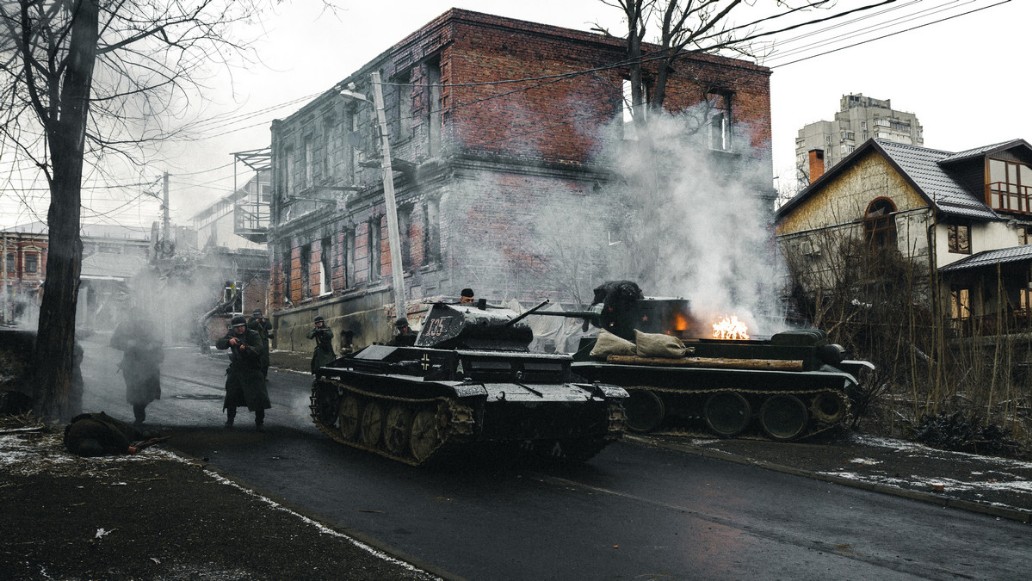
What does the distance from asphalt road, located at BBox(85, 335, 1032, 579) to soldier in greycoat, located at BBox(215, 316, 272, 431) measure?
0.60 m

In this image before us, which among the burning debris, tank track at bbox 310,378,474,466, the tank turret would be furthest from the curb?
tank track at bbox 310,378,474,466

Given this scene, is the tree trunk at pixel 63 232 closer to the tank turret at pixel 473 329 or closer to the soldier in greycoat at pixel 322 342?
the tank turret at pixel 473 329

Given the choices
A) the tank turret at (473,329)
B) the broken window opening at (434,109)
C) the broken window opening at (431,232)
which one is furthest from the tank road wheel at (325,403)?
the broken window opening at (434,109)

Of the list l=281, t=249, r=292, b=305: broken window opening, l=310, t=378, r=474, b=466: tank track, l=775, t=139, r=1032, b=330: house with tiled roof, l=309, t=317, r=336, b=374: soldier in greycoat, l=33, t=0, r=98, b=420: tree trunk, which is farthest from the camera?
l=281, t=249, r=292, b=305: broken window opening

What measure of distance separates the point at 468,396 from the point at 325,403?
3.78 metres

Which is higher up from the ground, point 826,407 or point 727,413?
point 826,407

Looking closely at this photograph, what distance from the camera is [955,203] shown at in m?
30.9

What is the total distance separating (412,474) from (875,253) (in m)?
13.3

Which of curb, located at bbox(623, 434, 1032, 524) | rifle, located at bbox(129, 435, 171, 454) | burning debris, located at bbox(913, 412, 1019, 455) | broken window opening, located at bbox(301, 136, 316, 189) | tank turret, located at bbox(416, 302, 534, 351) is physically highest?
broken window opening, located at bbox(301, 136, 316, 189)

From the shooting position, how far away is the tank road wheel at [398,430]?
10.0 meters

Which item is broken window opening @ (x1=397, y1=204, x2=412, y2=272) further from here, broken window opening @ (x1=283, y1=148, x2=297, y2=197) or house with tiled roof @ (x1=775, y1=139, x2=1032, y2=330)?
house with tiled roof @ (x1=775, y1=139, x2=1032, y2=330)

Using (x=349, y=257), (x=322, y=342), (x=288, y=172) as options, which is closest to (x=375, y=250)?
(x=349, y=257)

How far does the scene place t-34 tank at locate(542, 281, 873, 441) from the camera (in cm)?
1272

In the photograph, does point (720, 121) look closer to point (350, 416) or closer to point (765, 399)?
point (765, 399)
